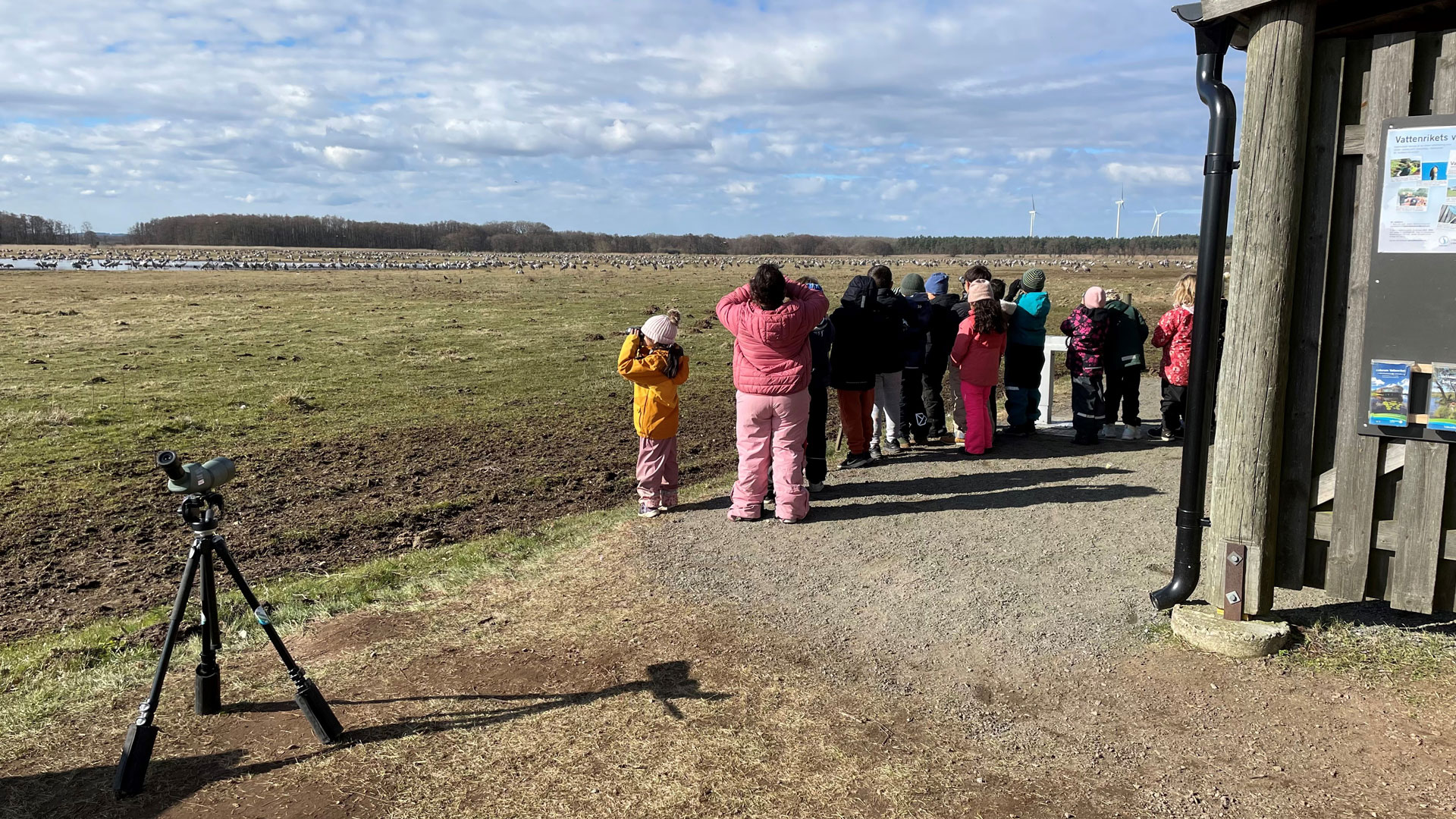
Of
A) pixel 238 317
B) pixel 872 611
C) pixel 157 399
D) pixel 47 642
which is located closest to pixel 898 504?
pixel 872 611

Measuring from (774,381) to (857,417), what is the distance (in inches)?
93.6

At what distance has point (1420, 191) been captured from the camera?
431cm

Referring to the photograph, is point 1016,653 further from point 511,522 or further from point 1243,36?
point 511,522

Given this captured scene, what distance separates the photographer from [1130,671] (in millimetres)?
4938

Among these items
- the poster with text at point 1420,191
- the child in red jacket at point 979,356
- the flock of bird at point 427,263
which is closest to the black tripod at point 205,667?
the poster with text at point 1420,191

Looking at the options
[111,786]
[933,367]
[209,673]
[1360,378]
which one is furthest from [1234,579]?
[933,367]

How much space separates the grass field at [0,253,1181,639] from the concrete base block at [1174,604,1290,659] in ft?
18.0

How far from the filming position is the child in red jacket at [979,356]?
946 cm

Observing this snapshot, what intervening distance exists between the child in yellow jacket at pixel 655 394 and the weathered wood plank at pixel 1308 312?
4153 mm

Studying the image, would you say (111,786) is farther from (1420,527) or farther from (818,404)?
(1420,527)

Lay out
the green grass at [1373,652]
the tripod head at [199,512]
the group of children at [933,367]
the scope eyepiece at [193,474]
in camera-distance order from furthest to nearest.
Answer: the group of children at [933,367] → the green grass at [1373,652] → the tripod head at [199,512] → the scope eyepiece at [193,474]

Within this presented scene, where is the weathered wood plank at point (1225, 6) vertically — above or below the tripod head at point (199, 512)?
above

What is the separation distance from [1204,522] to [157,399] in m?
15.1

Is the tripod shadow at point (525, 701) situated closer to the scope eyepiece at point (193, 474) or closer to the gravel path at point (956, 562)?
the gravel path at point (956, 562)
